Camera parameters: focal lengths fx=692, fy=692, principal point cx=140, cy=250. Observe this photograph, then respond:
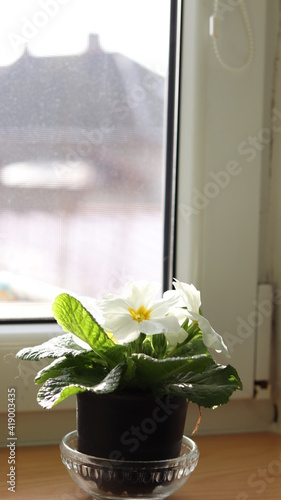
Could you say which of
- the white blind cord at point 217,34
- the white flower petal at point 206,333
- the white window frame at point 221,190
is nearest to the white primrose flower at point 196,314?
the white flower petal at point 206,333

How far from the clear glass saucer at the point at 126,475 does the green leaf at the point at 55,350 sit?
0.10 meters

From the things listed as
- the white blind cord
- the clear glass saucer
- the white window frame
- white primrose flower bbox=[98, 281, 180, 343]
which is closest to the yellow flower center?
white primrose flower bbox=[98, 281, 180, 343]

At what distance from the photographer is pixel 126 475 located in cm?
67

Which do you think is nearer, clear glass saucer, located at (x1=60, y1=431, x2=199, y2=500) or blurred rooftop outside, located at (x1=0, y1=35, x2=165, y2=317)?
clear glass saucer, located at (x1=60, y1=431, x2=199, y2=500)

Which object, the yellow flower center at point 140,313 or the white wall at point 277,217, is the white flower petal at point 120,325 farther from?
the white wall at point 277,217

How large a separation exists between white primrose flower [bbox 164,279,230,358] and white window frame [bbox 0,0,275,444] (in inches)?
9.0

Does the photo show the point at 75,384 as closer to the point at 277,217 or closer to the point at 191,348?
the point at 191,348

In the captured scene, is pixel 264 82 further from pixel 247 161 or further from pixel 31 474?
pixel 31 474

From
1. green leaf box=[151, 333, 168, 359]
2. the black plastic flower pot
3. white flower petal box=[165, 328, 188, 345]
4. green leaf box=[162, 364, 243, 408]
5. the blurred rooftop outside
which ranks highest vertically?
the blurred rooftop outside

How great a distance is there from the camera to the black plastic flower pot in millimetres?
660

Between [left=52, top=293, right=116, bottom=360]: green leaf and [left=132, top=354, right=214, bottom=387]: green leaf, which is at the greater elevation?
[left=52, top=293, right=116, bottom=360]: green leaf

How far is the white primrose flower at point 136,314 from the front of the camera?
2.16 ft

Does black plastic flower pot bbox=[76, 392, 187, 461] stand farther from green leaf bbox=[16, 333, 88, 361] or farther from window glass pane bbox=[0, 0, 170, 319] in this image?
window glass pane bbox=[0, 0, 170, 319]

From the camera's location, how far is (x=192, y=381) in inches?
27.2
